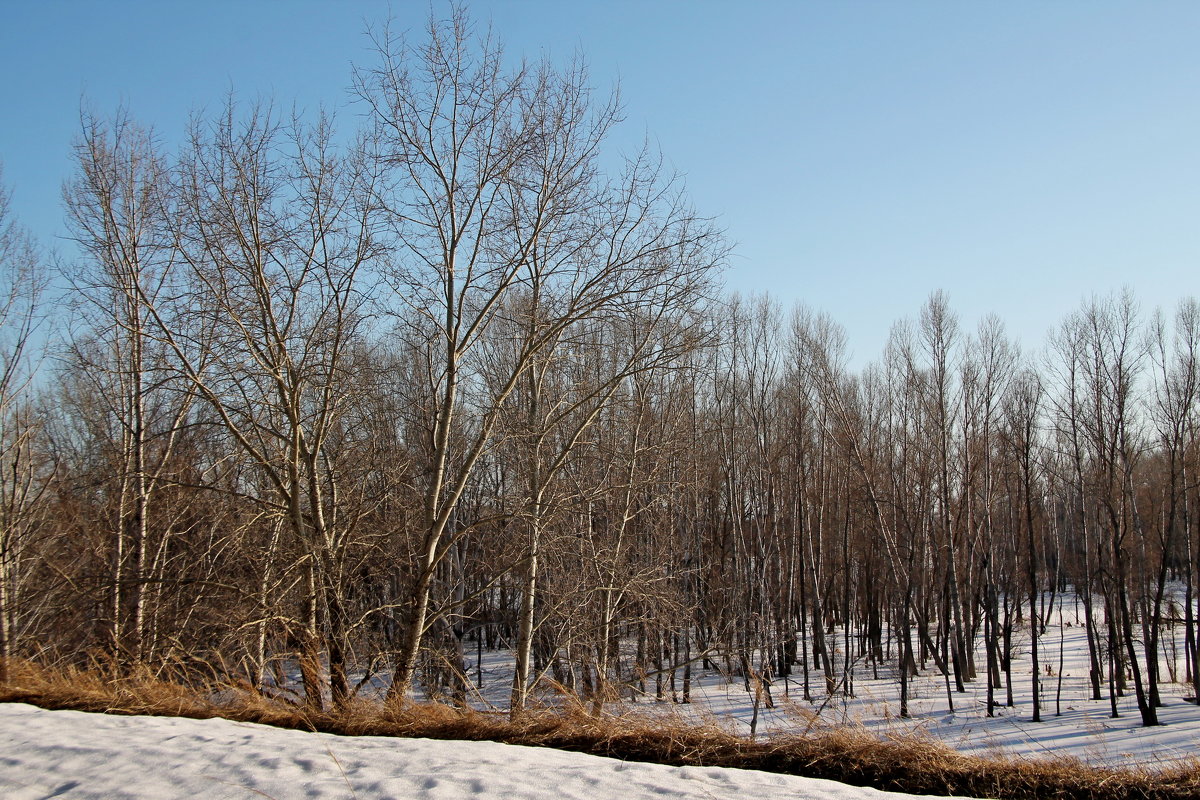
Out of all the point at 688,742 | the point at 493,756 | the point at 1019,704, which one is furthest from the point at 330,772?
the point at 1019,704

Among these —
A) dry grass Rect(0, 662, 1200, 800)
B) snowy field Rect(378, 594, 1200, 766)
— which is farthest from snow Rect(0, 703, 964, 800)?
snowy field Rect(378, 594, 1200, 766)

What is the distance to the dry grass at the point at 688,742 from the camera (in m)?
4.70

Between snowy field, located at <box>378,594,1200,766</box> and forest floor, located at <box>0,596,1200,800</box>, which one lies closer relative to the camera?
forest floor, located at <box>0,596,1200,800</box>

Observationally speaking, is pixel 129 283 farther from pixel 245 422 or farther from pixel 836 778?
pixel 836 778

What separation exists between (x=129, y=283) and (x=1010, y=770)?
36.5 feet

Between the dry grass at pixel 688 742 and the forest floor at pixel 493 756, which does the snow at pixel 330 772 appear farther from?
the dry grass at pixel 688 742

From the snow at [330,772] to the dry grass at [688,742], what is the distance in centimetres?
37

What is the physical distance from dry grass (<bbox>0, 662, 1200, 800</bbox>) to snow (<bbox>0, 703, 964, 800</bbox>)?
0.37 metres

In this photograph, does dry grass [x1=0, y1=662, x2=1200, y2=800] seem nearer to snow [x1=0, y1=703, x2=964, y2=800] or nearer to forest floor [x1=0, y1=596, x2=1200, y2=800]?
forest floor [x1=0, y1=596, x2=1200, y2=800]

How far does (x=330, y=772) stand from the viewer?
4.75m

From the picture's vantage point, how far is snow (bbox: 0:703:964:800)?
4.47 metres

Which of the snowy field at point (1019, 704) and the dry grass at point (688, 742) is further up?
the dry grass at point (688, 742)

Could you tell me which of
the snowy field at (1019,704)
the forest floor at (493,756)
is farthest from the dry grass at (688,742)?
the snowy field at (1019,704)

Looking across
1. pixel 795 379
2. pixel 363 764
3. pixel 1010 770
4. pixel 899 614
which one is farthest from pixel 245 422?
pixel 899 614
